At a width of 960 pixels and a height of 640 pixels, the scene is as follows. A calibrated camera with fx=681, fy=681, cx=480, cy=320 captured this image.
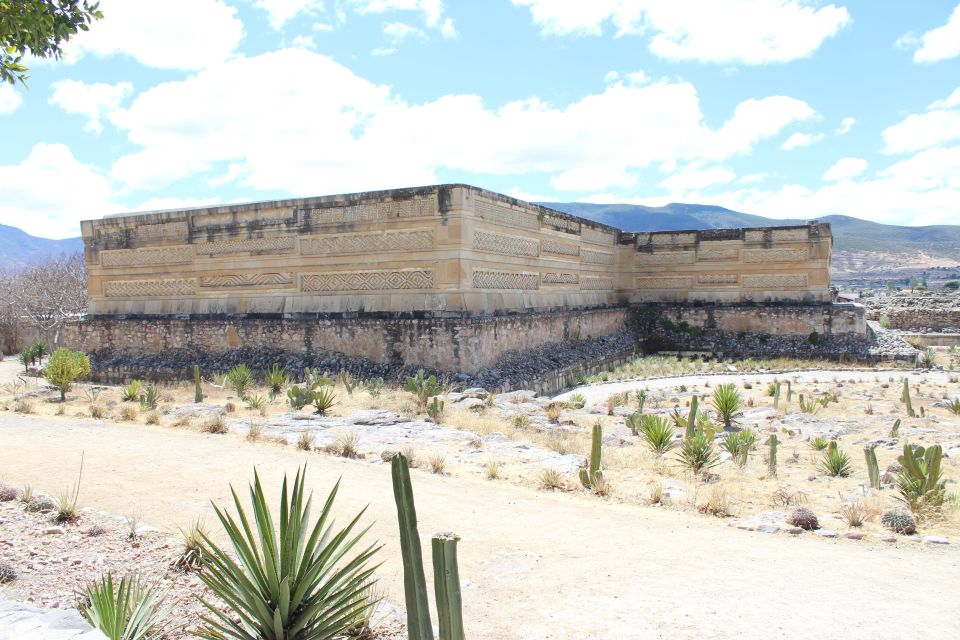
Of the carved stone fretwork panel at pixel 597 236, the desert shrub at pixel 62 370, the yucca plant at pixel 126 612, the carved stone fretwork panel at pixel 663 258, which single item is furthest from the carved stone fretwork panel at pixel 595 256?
the yucca plant at pixel 126 612

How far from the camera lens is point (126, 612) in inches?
152

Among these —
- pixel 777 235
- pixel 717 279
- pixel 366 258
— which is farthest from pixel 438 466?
pixel 777 235

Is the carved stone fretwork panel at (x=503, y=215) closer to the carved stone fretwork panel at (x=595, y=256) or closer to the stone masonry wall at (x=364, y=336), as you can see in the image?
the stone masonry wall at (x=364, y=336)

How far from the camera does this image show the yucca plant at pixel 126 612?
3.60 meters

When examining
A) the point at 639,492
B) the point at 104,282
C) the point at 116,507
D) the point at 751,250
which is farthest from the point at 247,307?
the point at 751,250

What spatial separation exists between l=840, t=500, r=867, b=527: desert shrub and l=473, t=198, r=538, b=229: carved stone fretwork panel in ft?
30.9

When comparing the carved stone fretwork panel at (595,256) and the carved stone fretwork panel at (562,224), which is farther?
the carved stone fretwork panel at (595,256)

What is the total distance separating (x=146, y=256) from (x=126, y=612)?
15330mm

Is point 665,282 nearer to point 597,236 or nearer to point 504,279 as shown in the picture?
point 597,236

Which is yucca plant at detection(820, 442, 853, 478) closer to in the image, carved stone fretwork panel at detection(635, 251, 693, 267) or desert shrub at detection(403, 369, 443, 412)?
desert shrub at detection(403, 369, 443, 412)

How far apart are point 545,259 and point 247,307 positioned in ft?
24.4

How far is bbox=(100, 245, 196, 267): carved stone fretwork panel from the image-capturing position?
663 inches

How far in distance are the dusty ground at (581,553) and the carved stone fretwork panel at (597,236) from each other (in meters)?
13.3

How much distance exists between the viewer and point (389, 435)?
9344mm
